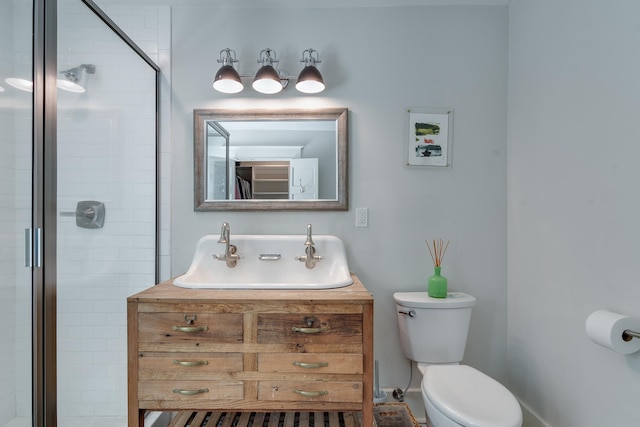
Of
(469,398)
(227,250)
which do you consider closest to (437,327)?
(469,398)

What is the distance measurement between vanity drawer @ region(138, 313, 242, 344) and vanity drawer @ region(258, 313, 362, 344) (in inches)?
4.1

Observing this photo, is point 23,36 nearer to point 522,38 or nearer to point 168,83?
point 168,83

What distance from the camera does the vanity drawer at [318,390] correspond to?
118 centimetres

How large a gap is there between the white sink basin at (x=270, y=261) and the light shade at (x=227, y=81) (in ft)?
2.54

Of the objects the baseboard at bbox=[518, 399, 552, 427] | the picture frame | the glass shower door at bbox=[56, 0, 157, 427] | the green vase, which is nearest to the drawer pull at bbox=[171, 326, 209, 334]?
the glass shower door at bbox=[56, 0, 157, 427]

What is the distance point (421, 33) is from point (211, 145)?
1320 millimetres

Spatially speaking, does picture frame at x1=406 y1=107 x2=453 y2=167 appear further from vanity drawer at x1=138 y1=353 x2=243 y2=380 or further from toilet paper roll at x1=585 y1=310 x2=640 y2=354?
vanity drawer at x1=138 y1=353 x2=243 y2=380

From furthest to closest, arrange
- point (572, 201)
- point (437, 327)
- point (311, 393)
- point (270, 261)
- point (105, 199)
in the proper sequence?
point (270, 261) < point (437, 327) < point (105, 199) < point (572, 201) < point (311, 393)

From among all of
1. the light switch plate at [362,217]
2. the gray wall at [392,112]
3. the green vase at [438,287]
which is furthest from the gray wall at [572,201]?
the light switch plate at [362,217]

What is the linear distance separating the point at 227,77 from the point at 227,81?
31mm

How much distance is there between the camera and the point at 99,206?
1428 millimetres

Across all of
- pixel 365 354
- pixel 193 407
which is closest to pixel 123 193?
pixel 193 407

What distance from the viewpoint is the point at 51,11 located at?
111 cm

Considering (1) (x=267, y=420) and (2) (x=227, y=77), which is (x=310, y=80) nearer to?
(2) (x=227, y=77)
